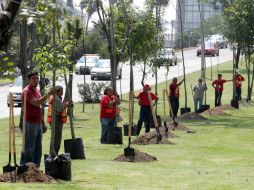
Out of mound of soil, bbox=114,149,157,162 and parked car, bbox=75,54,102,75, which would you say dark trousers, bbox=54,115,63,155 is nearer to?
mound of soil, bbox=114,149,157,162

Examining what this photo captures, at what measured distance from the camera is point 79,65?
64.9 meters

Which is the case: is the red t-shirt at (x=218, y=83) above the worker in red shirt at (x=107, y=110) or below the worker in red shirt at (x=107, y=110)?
below

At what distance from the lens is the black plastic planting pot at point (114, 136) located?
21.4 m

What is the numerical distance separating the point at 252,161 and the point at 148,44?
61.4 ft

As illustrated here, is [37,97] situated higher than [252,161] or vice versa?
[37,97]

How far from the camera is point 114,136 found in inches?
849

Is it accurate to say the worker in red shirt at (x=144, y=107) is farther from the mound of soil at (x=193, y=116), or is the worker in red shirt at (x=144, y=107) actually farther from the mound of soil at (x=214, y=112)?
the mound of soil at (x=214, y=112)

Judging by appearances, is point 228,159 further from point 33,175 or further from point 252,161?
point 33,175

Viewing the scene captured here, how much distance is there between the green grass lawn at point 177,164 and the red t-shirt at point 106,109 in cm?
78

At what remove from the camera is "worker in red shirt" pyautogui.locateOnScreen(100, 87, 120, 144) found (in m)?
21.1

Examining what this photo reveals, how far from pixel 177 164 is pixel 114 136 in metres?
4.37

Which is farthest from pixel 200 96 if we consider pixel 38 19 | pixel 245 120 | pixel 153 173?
pixel 38 19

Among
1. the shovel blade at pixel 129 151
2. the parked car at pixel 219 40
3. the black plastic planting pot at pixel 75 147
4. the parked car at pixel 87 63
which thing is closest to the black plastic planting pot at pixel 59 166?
the black plastic planting pot at pixel 75 147

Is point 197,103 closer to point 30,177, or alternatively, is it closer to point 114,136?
point 114,136
